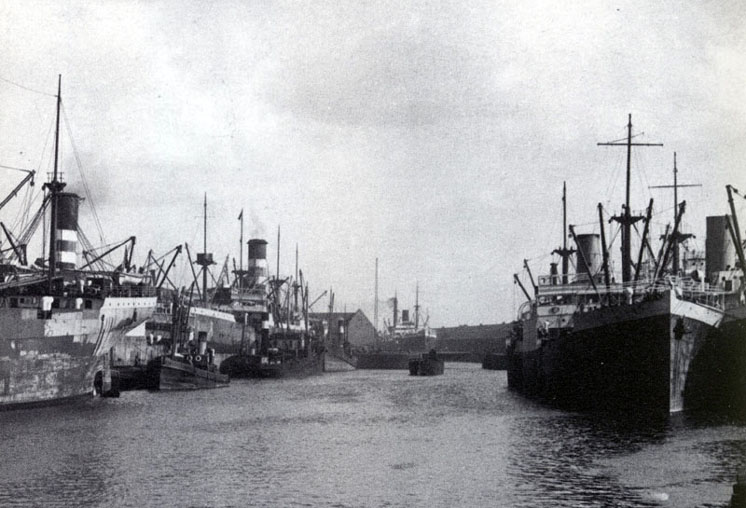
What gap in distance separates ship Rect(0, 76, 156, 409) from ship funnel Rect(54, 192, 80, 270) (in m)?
4.23

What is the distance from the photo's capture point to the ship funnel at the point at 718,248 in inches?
1378

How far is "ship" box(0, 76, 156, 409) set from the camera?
29625 mm

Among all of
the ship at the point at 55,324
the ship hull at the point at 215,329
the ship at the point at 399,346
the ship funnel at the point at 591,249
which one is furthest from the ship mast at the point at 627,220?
the ship at the point at 399,346

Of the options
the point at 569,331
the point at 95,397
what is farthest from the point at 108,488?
the point at 569,331

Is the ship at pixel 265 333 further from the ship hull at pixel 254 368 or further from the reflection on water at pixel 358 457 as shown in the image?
the reflection on water at pixel 358 457

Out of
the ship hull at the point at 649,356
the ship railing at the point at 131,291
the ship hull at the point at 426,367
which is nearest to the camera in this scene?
the ship hull at the point at 649,356

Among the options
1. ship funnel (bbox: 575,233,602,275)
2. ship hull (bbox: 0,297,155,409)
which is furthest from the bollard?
ship funnel (bbox: 575,233,602,275)

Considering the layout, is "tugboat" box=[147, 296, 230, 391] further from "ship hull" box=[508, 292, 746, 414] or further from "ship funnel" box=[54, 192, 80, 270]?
"ship hull" box=[508, 292, 746, 414]

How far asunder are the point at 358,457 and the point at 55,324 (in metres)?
17.9

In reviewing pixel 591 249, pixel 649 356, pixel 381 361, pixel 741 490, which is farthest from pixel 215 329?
pixel 741 490

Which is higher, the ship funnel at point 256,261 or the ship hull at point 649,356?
the ship funnel at point 256,261

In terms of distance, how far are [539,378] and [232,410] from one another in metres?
17.8

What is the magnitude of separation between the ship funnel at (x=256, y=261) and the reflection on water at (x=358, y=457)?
48994 mm

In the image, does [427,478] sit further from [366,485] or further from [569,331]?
[569,331]
